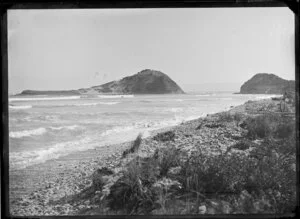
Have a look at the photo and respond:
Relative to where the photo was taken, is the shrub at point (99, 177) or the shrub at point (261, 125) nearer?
the shrub at point (99, 177)

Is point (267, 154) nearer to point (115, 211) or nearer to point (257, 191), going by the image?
point (257, 191)

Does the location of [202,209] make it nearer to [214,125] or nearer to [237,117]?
[214,125]

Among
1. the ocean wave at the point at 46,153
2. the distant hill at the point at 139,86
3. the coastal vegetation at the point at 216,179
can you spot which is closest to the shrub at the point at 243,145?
the coastal vegetation at the point at 216,179

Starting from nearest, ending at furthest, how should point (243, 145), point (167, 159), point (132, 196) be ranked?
1. point (132, 196)
2. point (167, 159)
3. point (243, 145)

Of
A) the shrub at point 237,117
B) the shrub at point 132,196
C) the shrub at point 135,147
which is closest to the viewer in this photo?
the shrub at point 132,196

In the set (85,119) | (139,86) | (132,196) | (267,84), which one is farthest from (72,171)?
(267,84)

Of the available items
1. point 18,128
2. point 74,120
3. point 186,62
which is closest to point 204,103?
point 186,62

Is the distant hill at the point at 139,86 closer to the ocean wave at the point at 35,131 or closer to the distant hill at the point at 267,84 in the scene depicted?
the ocean wave at the point at 35,131
